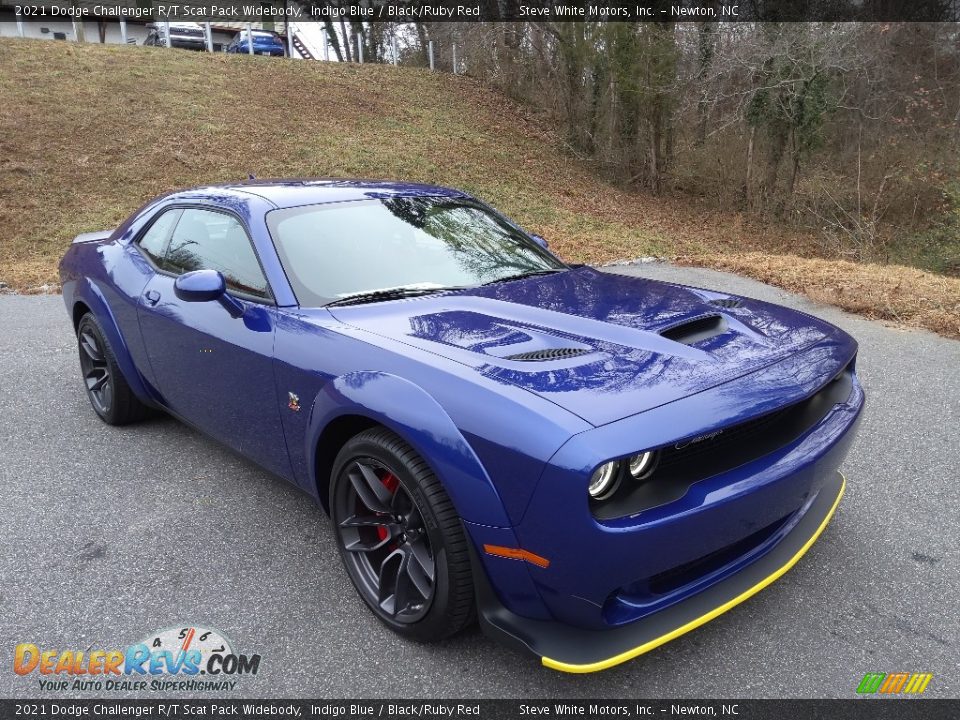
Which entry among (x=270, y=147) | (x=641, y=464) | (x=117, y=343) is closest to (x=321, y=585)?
(x=641, y=464)

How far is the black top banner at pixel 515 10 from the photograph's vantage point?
48.0 ft

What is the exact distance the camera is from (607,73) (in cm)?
1816

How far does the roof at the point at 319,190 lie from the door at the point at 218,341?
204 millimetres

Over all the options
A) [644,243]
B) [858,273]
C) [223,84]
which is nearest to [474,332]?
[858,273]

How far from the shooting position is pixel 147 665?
2268 mm

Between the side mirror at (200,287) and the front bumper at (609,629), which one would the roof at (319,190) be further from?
the front bumper at (609,629)

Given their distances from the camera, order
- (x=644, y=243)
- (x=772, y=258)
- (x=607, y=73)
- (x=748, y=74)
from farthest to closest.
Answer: (x=607, y=73) < (x=748, y=74) < (x=644, y=243) < (x=772, y=258)

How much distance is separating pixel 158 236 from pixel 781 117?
15.9 meters

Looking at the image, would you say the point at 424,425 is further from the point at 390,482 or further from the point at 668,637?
the point at 668,637

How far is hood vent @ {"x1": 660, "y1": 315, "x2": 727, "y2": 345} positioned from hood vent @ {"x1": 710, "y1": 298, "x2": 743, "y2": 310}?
25cm

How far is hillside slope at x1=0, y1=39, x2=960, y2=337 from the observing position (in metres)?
12.5

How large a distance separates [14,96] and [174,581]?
58.2ft

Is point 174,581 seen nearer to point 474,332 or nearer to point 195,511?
point 195,511

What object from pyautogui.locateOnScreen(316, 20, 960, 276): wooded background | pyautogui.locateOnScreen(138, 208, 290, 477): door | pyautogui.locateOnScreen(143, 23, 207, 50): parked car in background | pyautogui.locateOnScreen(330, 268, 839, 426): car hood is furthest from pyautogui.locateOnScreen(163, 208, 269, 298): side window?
pyautogui.locateOnScreen(143, 23, 207, 50): parked car in background
